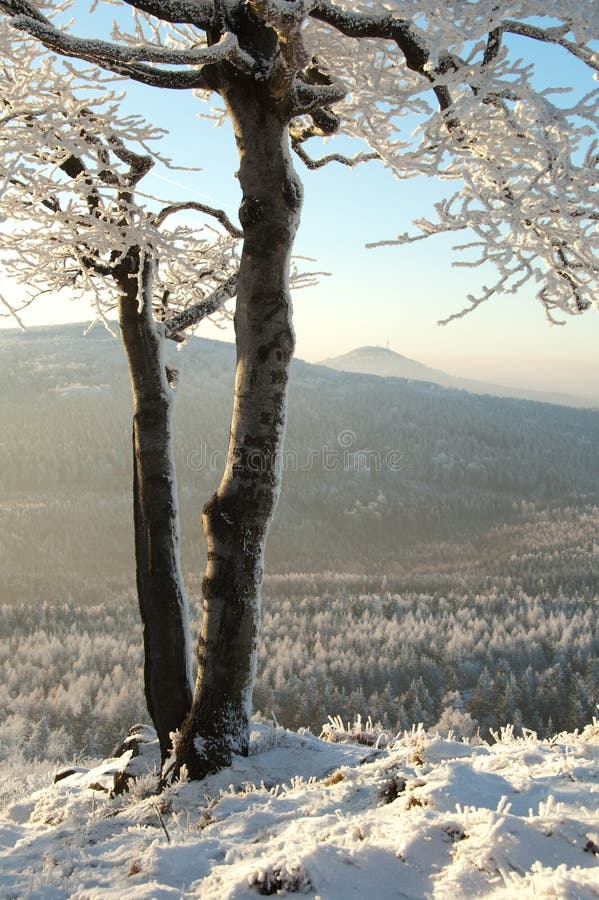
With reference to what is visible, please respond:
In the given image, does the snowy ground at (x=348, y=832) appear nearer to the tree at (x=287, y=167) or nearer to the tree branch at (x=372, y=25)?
the tree at (x=287, y=167)

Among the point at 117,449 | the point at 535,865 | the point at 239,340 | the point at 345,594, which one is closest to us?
the point at 535,865

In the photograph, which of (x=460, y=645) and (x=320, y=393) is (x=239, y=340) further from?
(x=320, y=393)

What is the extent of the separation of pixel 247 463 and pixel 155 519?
1489 millimetres

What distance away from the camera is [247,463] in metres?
4.45

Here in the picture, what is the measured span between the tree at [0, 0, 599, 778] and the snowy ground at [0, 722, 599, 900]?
0.79 m

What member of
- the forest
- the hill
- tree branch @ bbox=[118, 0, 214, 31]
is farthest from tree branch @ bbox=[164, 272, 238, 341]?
the hill

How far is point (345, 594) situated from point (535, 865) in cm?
3401

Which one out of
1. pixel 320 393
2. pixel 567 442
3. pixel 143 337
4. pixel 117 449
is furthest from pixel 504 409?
pixel 143 337

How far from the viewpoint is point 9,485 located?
56156 mm

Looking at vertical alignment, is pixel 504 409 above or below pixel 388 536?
above

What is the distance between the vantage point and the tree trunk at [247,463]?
4305 millimetres

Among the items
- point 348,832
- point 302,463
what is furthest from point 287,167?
point 302,463

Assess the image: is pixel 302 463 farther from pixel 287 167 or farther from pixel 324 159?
pixel 287 167

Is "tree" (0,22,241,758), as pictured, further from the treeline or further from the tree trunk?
the treeline
